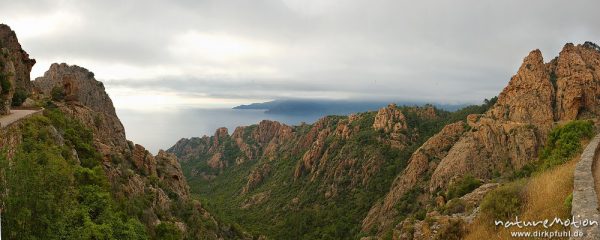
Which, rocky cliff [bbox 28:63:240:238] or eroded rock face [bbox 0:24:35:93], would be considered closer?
rocky cliff [bbox 28:63:240:238]

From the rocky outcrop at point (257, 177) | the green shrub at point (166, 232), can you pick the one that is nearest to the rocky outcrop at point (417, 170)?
the green shrub at point (166, 232)

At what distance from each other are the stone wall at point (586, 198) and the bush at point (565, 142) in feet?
27.6

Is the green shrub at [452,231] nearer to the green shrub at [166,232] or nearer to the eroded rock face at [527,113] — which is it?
the green shrub at [166,232]

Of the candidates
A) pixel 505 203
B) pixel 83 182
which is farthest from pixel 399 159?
pixel 83 182

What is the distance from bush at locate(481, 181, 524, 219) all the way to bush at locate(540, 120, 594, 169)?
37.1 feet

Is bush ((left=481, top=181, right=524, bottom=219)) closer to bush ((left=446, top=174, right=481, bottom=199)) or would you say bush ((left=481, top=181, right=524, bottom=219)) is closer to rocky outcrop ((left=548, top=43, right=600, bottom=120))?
bush ((left=446, top=174, right=481, bottom=199))

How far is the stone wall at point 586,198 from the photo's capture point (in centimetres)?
1124

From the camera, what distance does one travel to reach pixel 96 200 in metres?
21.8

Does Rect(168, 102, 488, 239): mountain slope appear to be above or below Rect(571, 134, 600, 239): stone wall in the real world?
below

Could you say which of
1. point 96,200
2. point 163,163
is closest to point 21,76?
point 163,163

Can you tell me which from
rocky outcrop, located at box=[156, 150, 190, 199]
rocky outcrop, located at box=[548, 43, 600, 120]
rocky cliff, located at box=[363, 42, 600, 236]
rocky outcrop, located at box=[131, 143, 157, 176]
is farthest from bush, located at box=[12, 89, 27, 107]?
rocky outcrop, located at box=[548, 43, 600, 120]

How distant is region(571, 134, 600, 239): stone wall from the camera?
443 inches

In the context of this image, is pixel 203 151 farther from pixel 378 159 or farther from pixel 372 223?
pixel 372 223

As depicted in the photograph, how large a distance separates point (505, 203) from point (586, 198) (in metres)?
3.34
